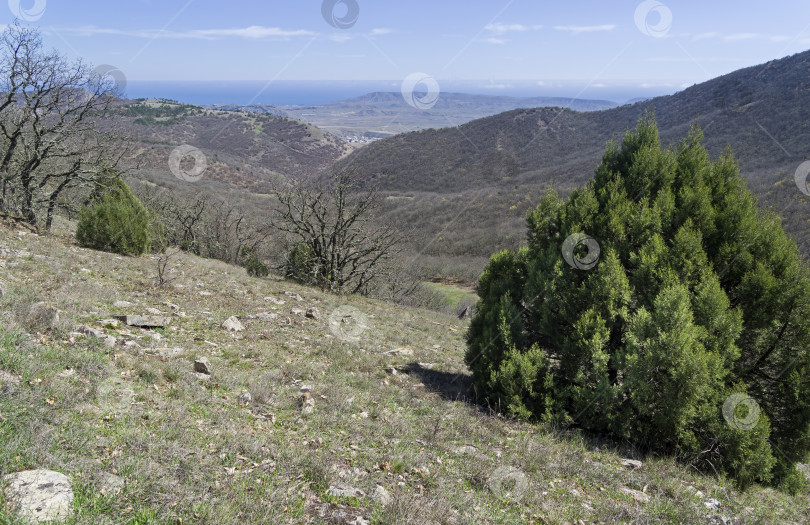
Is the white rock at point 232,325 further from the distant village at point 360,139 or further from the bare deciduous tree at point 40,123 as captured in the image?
the distant village at point 360,139

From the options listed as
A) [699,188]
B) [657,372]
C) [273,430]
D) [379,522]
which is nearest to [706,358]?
[657,372]

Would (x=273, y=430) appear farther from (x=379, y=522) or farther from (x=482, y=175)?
(x=482, y=175)

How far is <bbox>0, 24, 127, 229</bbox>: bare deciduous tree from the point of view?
41.7ft

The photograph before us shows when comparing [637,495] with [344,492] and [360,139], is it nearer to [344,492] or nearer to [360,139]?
[344,492]

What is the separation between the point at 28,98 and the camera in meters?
12.8

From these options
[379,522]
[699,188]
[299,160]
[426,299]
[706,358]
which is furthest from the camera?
[299,160]

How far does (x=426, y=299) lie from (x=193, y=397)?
28.4 metres
